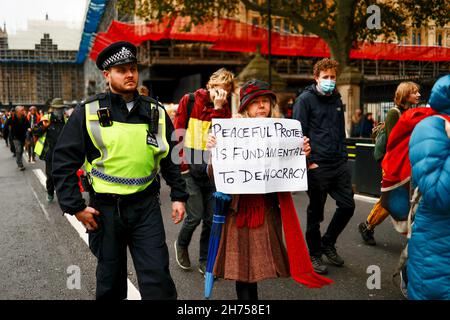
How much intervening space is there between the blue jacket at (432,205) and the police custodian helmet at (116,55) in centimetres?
170

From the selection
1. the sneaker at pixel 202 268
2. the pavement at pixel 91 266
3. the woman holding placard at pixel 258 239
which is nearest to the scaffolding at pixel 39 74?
the pavement at pixel 91 266

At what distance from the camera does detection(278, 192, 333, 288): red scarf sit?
3.25m

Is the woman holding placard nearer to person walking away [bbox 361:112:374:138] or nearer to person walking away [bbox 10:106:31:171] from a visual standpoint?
person walking away [bbox 361:112:374:138]

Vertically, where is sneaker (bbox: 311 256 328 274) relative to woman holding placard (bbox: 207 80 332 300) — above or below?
below

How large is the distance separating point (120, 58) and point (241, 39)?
21.5 m

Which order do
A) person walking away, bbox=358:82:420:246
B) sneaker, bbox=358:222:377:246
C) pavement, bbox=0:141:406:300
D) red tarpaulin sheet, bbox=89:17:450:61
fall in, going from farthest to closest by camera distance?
1. red tarpaulin sheet, bbox=89:17:450:61
2. sneaker, bbox=358:222:377:246
3. person walking away, bbox=358:82:420:246
4. pavement, bbox=0:141:406:300

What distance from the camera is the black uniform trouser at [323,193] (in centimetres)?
458

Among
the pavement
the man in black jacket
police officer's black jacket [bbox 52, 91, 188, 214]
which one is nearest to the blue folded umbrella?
police officer's black jacket [bbox 52, 91, 188, 214]

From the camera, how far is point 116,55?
2957 millimetres

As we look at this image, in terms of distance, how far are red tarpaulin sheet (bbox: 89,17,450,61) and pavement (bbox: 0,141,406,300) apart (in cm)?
1576

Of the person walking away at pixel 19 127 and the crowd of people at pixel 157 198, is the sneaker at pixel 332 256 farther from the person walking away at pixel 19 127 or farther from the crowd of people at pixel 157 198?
the person walking away at pixel 19 127

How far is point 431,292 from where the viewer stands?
8.46 feet

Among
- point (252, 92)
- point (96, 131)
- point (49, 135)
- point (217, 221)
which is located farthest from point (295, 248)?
point (49, 135)
